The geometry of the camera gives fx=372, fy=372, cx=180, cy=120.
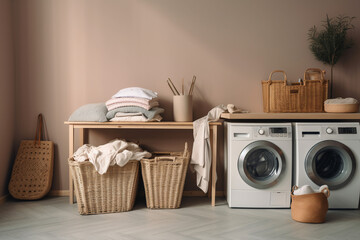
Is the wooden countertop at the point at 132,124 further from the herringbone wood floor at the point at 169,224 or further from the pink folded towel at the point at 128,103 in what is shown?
the herringbone wood floor at the point at 169,224

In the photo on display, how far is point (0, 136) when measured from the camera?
361cm

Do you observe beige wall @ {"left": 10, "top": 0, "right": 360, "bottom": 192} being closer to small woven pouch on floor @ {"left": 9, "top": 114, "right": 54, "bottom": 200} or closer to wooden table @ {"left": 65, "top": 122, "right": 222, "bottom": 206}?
small woven pouch on floor @ {"left": 9, "top": 114, "right": 54, "bottom": 200}

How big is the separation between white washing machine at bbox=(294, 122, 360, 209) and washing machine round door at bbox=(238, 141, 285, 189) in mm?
183

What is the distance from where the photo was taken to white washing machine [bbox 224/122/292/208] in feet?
11.1

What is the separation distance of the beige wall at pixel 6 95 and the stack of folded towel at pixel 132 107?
41.7 inches

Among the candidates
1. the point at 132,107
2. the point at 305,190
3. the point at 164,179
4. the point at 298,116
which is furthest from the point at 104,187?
the point at 298,116

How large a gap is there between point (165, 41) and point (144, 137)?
104 cm

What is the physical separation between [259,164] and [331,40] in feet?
4.91

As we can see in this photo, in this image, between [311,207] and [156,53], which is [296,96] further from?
[156,53]

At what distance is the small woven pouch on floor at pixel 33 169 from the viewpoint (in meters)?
3.73

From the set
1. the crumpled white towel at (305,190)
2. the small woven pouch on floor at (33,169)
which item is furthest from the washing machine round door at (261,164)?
the small woven pouch on floor at (33,169)

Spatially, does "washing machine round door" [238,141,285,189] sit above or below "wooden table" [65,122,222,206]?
below

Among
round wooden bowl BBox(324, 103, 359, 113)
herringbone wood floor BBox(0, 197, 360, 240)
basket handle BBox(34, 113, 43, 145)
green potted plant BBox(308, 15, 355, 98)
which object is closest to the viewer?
herringbone wood floor BBox(0, 197, 360, 240)

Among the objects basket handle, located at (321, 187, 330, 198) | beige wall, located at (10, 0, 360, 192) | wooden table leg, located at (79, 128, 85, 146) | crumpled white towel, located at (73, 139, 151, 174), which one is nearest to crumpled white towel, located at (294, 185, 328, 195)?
basket handle, located at (321, 187, 330, 198)
